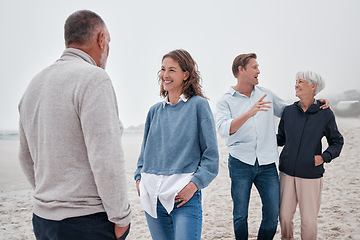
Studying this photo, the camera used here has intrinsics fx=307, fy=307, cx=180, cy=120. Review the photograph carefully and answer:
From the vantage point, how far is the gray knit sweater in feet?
3.94

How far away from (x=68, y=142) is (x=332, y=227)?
12.6ft

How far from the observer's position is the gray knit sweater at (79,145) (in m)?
1.20

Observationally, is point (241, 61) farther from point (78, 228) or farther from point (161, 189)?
point (78, 228)

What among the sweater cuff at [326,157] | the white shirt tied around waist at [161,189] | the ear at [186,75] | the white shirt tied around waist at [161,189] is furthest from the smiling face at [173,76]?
the sweater cuff at [326,157]

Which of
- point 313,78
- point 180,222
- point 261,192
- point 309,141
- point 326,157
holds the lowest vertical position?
point 261,192

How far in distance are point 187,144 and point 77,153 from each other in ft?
2.53

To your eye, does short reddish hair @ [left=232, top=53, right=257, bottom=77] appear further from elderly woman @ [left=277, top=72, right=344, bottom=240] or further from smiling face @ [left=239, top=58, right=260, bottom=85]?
elderly woman @ [left=277, top=72, right=344, bottom=240]

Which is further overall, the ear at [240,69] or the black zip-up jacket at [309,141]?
the ear at [240,69]

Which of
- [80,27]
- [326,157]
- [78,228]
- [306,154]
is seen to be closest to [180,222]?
[78,228]

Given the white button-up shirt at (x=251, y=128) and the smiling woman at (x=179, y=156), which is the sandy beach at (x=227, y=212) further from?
the smiling woman at (x=179, y=156)

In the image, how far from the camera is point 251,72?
2.75 metres

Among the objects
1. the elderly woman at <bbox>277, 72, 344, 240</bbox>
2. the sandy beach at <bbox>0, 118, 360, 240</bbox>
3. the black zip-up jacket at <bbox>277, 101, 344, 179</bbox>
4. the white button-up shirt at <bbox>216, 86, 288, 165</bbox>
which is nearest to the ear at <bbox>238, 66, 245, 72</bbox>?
the white button-up shirt at <bbox>216, 86, 288, 165</bbox>

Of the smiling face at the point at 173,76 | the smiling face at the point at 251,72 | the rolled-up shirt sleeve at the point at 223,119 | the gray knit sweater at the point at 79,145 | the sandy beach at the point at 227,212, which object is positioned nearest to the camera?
the gray knit sweater at the point at 79,145

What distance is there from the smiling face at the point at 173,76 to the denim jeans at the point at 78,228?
39.5 inches
